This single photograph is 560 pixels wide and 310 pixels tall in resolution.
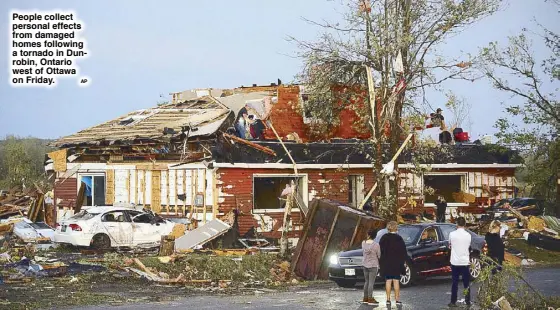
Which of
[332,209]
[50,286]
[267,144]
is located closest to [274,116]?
[267,144]

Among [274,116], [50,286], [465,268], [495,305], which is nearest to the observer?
[495,305]

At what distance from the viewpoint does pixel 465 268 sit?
16812mm

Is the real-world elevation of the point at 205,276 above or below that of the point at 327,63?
below

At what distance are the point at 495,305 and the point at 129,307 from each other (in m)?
7.09

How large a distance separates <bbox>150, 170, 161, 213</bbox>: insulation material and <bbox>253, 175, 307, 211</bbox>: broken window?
12.8ft

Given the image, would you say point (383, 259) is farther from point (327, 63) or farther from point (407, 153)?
point (407, 153)

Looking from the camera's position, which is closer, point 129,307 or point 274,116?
point 129,307

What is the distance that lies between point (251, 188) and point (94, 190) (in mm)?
8237

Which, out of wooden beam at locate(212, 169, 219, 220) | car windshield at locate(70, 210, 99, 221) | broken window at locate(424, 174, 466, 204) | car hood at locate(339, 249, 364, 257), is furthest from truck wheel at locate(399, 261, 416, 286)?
broken window at locate(424, 174, 466, 204)

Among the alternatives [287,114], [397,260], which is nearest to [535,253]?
[287,114]

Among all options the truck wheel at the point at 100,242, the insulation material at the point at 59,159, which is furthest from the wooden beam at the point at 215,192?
the insulation material at the point at 59,159

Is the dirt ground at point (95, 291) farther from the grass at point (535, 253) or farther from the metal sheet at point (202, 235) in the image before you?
the grass at point (535, 253)

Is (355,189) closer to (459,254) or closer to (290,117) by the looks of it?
(290,117)

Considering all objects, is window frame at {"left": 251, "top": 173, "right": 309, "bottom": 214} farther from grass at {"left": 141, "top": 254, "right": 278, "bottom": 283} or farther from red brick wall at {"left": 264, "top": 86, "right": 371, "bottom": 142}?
grass at {"left": 141, "top": 254, "right": 278, "bottom": 283}
